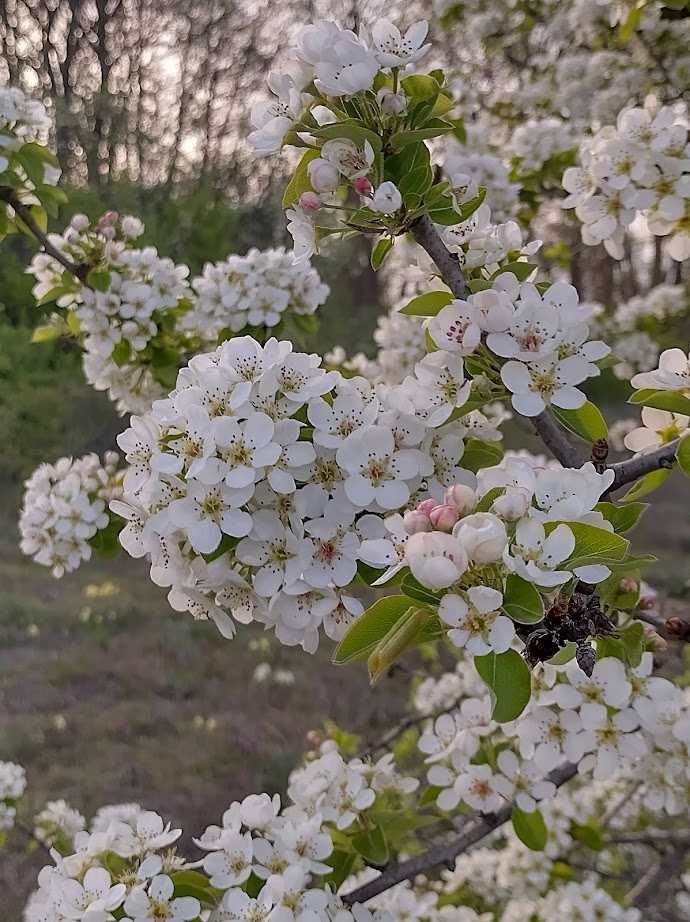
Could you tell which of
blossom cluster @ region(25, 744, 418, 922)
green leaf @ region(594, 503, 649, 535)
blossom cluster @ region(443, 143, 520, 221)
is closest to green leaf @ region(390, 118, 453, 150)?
green leaf @ region(594, 503, 649, 535)

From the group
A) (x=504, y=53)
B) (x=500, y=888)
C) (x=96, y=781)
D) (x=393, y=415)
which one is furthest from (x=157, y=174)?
(x=393, y=415)

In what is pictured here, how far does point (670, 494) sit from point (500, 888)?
5.86 metres

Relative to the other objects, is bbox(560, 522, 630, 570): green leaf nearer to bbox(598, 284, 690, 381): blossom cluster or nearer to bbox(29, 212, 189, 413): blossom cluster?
bbox(29, 212, 189, 413): blossom cluster

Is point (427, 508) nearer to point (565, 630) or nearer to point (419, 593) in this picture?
point (419, 593)

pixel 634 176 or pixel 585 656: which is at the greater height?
pixel 634 176

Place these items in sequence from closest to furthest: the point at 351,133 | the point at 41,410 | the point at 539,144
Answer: the point at 351,133
the point at 539,144
the point at 41,410

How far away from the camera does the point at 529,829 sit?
58.2 inches

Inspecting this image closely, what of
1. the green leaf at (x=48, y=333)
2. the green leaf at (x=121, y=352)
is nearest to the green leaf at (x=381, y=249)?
the green leaf at (x=121, y=352)

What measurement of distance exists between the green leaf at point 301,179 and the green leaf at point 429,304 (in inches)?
7.3

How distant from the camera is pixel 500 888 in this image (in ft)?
8.44

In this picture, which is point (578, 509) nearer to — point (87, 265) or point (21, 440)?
point (87, 265)

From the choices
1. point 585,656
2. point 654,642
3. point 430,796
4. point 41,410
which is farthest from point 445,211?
point 41,410

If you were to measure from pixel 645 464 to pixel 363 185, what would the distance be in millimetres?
471

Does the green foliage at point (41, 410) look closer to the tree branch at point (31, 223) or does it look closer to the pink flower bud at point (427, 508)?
the tree branch at point (31, 223)
